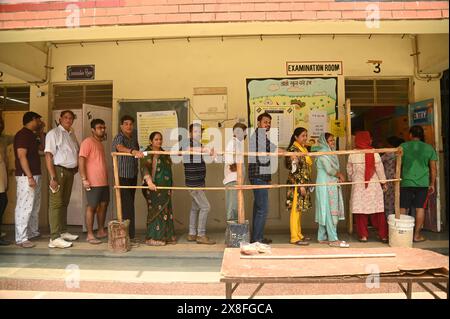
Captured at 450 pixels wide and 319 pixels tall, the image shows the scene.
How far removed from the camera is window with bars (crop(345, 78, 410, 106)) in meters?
5.81

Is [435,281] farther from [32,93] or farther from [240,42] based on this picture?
[32,93]

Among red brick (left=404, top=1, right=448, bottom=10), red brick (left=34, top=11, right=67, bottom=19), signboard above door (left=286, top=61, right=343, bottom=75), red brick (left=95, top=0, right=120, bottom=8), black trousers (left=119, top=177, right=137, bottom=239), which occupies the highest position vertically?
red brick (left=95, top=0, right=120, bottom=8)

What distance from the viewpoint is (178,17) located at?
12.7ft

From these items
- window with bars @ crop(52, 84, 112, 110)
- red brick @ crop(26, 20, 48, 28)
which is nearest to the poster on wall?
window with bars @ crop(52, 84, 112, 110)

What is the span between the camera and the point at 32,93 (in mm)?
6043

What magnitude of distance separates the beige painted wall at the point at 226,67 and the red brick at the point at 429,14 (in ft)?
6.38

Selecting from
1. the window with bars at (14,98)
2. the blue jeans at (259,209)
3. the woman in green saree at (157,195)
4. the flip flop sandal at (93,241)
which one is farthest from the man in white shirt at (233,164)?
the window with bars at (14,98)

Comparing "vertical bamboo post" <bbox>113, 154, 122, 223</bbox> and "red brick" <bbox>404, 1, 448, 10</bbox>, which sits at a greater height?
"red brick" <bbox>404, 1, 448, 10</bbox>

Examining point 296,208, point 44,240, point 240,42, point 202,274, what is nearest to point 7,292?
point 44,240

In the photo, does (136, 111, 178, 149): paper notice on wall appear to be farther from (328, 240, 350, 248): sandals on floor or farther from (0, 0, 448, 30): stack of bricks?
(328, 240, 350, 248): sandals on floor

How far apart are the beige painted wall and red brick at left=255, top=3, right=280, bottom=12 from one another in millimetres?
1864

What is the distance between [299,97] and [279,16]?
2.03 metres

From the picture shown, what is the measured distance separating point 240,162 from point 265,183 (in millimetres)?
680

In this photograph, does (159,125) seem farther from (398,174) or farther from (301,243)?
(398,174)
